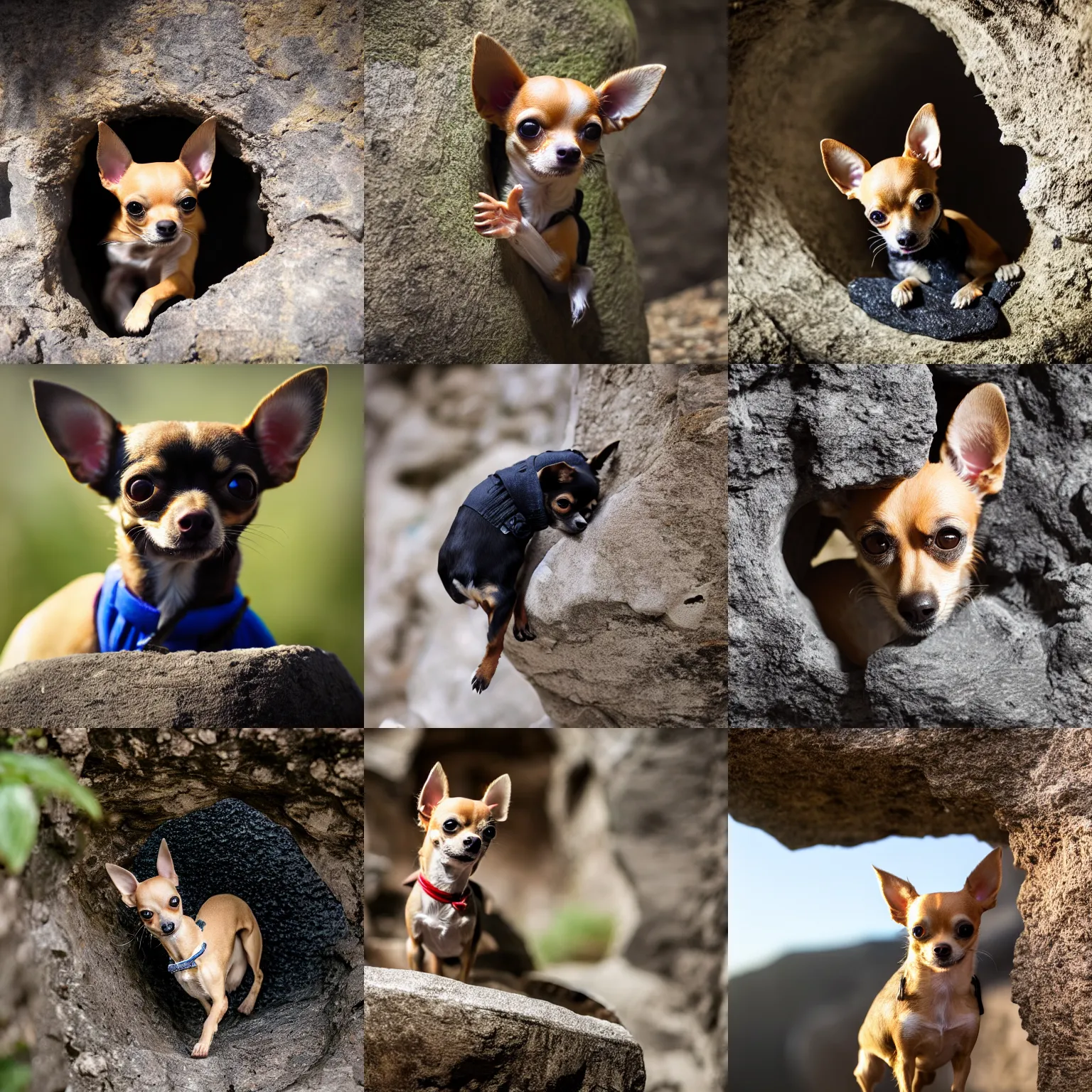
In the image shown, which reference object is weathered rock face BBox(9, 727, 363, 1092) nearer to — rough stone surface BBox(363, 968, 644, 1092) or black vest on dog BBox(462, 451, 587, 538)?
rough stone surface BBox(363, 968, 644, 1092)

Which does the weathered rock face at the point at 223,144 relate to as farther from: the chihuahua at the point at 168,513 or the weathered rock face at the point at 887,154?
the weathered rock face at the point at 887,154

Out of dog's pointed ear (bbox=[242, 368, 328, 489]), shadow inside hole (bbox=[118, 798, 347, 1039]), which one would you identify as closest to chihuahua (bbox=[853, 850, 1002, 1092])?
shadow inside hole (bbox=[118, 798, 347, 1039])

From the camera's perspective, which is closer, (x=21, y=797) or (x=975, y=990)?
(x=21, y=797)

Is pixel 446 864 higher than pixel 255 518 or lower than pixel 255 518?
lower

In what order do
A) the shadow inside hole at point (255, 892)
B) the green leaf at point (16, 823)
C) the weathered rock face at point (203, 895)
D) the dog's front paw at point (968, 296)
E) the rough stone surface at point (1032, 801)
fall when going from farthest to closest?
the shadow inside hole at point (255, 892)
the dog's front paw at point (968, 296)
the rough stone surface at point (1032, 801)
the weathered rock face at point (203, 895)
the green leaf at point (16, 823)

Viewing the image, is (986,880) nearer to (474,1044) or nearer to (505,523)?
(474,1044)

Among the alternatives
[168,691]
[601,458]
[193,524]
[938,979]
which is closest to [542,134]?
[601,458]

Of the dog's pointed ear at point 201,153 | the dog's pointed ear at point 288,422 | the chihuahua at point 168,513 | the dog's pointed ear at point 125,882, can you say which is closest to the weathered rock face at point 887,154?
the dog's pointed ear at point 288,422

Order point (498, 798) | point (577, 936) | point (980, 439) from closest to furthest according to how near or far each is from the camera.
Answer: point (980, 439) → point (498, 798) → point (577, 936)
